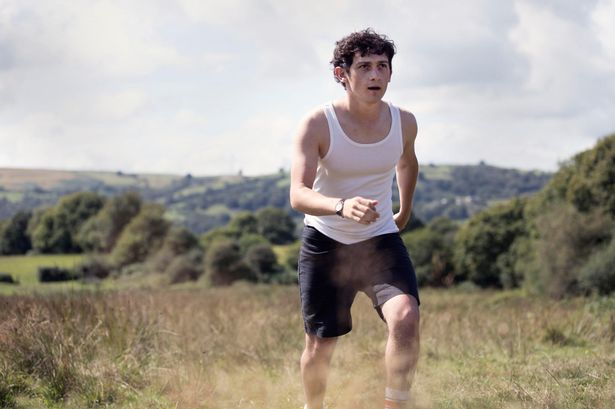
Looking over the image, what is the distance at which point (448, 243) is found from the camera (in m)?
76.9

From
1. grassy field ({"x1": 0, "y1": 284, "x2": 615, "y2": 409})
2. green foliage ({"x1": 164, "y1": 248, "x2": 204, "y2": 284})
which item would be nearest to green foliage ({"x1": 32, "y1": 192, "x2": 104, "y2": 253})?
green foliage ({"x1": 164, "y1": 248, "x2": 204, "y2": 284})

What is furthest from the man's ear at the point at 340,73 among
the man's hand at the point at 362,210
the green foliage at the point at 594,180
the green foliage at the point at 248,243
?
the green foliage at the point at 248,243

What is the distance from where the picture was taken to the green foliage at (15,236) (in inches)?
3371

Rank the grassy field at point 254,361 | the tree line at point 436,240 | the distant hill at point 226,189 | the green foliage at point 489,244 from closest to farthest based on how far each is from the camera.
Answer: the grassy field at point 254,361 < the tree line at point 436,240 < the green foliage at point 489,244 < the distant hill at point 226,189

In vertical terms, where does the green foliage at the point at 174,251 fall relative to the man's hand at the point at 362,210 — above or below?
below

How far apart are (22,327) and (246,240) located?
3054 inches

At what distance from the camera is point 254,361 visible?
8.69 metres

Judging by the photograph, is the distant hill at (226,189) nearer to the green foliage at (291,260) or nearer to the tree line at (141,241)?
the tree line at (141,241)

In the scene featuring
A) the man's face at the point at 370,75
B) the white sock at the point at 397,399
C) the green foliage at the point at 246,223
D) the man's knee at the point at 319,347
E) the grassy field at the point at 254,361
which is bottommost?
the green foliage at the point at 246,223

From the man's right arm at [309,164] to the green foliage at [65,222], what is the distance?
77612mm

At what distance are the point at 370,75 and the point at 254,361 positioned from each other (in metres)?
4.15

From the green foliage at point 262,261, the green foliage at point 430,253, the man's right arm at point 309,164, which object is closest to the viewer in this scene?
the man's right arm at point 309,164

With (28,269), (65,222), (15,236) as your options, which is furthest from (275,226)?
(28,269)

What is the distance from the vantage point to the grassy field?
6.55 m
